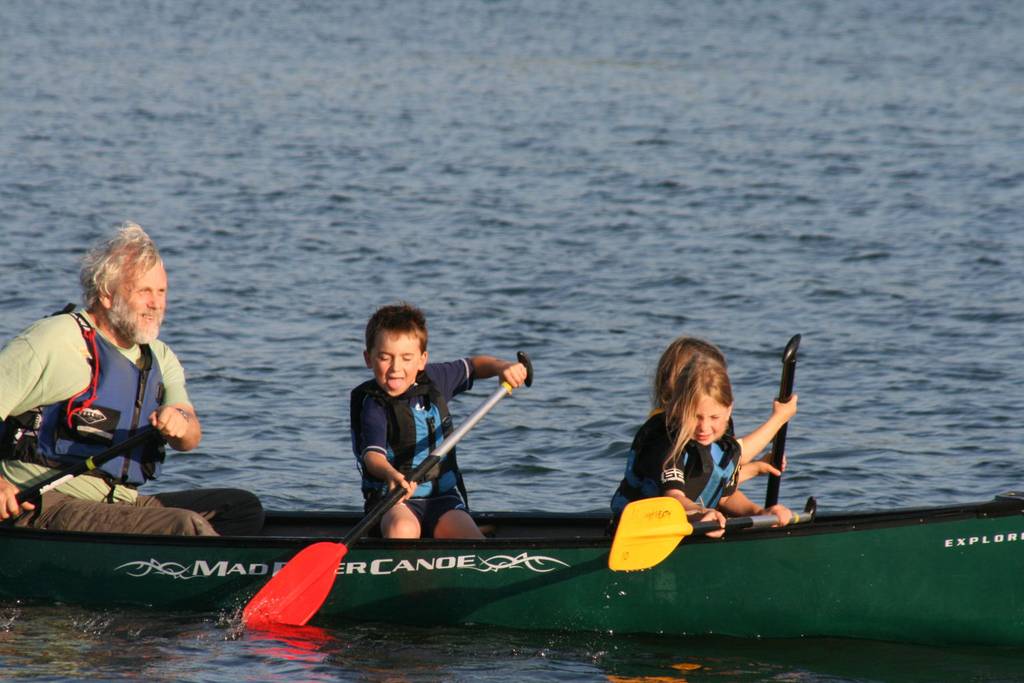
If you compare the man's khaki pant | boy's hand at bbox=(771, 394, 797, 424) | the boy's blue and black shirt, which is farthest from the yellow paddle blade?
the man's khaki pant

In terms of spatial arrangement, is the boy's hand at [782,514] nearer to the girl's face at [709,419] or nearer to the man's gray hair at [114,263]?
the girl's face at [709,419]

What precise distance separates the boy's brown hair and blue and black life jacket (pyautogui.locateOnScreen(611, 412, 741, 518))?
860mm

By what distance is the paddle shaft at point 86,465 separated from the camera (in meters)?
5.64

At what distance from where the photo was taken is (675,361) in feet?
18.0

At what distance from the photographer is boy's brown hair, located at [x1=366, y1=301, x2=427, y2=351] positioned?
571cm

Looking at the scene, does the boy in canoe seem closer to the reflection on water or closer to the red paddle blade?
the red paddle blade

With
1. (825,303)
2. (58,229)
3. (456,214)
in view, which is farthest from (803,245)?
(58,229)

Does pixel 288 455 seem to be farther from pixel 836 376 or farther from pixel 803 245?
pixel 803 245

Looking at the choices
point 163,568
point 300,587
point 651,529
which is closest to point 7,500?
point 163,568

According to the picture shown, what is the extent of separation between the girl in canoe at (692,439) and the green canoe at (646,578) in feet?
0.65

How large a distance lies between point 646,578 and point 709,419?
617 mm

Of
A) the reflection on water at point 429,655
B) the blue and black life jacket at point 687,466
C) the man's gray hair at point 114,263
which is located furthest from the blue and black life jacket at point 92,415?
the blue and black life jacket at point 687,466

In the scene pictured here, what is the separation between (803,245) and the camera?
13.4m

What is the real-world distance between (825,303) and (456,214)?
13.2ft
